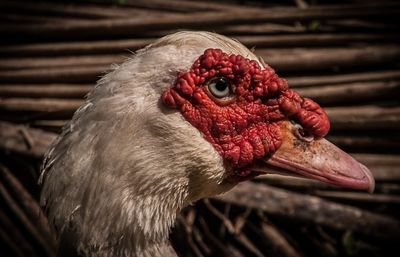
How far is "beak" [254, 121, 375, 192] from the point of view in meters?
1.44

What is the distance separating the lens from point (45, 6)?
2.96 m

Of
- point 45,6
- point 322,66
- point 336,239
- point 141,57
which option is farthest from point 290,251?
point 45,6

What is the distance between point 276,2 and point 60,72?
112 cm

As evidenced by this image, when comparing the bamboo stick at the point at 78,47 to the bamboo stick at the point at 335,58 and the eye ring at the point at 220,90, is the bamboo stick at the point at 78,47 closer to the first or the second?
the bamboo stick at the point at 335,58

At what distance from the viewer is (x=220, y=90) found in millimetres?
1385

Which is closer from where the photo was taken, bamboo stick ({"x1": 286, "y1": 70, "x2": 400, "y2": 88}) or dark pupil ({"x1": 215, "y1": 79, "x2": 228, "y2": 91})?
dark pupil ({"x1": 215, "y1": 79, "x2": 228, "y2": 91})

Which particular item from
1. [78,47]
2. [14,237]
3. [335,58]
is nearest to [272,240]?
[335,58]

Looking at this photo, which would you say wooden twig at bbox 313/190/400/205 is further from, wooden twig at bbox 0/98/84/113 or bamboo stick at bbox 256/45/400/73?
wooden twig at bbox 0/98/84/113

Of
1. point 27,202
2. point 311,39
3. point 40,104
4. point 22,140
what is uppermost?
point 311,39

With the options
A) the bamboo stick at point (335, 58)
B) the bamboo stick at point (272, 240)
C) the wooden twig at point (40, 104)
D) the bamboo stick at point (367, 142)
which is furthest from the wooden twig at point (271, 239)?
the wooden twig at point (40, 104)

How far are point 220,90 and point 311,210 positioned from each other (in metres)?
1.27

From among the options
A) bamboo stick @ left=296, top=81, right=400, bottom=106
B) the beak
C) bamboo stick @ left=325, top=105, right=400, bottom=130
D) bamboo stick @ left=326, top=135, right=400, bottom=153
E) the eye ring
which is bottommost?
bamboo stick @ left=326, top=135, right=400, bottom=153

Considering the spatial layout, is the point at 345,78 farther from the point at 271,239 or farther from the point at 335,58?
the point at 271,239

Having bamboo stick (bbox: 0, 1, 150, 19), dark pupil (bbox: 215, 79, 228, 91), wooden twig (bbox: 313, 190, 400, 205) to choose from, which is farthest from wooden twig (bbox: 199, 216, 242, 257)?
dark pupil (bbox: 215, 79, 228, 91)
